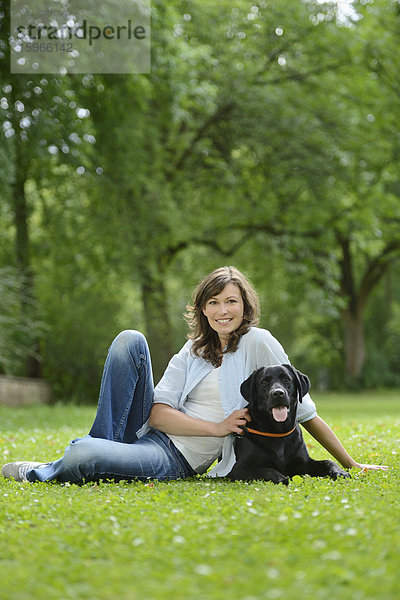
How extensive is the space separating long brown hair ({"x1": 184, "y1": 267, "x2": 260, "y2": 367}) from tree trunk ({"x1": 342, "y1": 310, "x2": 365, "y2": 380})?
25416 mm

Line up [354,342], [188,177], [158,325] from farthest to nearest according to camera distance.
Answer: [354,342] → [188,177] → [158,325]

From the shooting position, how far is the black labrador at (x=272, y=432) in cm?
498

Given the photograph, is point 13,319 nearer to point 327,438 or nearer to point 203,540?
point 327,438

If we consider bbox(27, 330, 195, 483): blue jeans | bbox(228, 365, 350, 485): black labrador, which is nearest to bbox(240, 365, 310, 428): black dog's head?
bbox(228, 365, 350, 485): black labrador

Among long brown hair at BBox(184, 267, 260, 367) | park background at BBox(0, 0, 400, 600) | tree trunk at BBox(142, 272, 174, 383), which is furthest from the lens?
tree trunk at BBox(142, 272, 174, 383)

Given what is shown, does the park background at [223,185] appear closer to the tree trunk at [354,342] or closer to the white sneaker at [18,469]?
the tree trunk at [354,342]

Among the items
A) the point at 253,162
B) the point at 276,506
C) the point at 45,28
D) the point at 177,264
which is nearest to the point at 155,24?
the point at 45,28

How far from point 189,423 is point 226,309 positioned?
874 mm

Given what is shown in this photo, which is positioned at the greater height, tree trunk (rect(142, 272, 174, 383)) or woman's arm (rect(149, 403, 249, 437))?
tree trunk (rect(142, 272, 174, 383))

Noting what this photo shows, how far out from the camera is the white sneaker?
5527 millimetres

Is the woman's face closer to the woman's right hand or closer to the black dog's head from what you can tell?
the black dog's head

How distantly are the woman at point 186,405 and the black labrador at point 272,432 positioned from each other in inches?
4.6

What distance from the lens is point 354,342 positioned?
3044 cm

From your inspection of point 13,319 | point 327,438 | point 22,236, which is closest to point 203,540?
point 327,438
